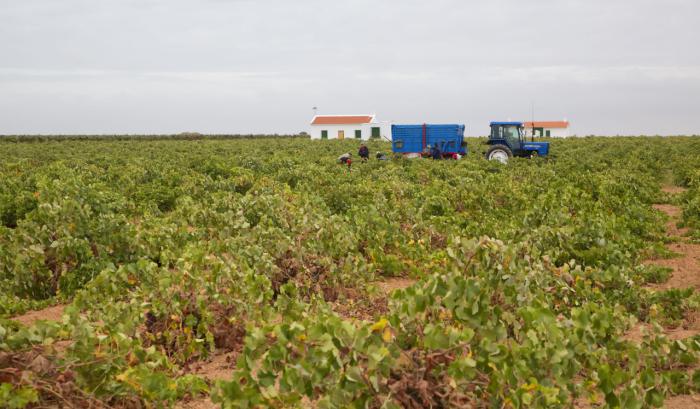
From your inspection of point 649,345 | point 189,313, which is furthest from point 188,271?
point 649,345

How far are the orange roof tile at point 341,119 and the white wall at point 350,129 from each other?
1.34 ft

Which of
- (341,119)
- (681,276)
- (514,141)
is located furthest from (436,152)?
(341,119)

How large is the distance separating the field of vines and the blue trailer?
15323 mm

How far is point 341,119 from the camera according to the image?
203 feet

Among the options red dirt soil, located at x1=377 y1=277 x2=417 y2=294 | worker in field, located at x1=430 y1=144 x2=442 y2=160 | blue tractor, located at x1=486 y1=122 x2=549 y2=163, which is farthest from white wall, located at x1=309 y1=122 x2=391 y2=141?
Answer: red dirt soil, located at x1=377 y1=277 x2=417 y2=294

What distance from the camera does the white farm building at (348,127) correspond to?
197 ft

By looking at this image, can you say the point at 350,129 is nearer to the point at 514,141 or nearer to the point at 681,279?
the point at 514,141

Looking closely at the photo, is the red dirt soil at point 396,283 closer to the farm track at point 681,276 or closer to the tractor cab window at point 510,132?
the farm track at point 681,276

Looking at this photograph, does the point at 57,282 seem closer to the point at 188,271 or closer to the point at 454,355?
the point at 188,271

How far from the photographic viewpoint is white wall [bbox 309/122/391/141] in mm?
59984

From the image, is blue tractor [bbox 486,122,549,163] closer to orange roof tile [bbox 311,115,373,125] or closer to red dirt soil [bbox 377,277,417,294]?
red dirt soil [bbox 377,277,417,294]

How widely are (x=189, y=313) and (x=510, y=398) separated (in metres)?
3.11

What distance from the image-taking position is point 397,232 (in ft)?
28.9

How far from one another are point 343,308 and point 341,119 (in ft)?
186
